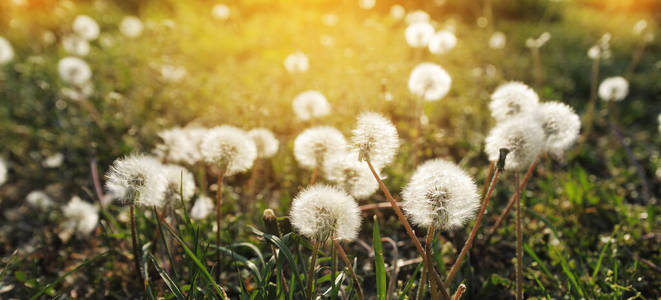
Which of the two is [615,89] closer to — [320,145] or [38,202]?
[320,145]

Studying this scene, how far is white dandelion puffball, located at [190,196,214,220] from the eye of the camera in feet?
8.02

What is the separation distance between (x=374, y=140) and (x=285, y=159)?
6.25 ft

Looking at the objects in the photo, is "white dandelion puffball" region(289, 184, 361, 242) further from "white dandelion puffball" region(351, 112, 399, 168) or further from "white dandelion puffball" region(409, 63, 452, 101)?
"white dandelion puffball" region(409, 63, 452, 101)

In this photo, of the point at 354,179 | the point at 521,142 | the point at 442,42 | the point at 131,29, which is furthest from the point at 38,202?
the point at 131,29

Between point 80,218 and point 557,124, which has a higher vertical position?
point 557,124

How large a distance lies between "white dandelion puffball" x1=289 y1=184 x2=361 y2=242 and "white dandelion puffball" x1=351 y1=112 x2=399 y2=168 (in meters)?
0.20

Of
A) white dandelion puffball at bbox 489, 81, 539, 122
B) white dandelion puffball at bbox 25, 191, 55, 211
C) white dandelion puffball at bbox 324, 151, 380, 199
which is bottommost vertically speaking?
white dandelion puffball at bbox 25, 191, 55, 211

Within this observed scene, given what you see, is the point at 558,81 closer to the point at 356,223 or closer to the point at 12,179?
the point at 356,223

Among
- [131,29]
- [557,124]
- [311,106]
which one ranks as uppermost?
[131,29]

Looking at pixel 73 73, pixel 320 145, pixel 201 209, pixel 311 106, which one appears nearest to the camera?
pixel 320 145

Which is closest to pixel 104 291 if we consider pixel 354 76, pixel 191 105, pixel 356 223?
pixel 356 223

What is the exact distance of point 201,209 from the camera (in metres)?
2.48

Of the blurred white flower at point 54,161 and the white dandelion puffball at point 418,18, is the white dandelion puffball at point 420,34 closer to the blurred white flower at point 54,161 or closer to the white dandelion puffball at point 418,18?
the white dandelion puffball at point 418,18

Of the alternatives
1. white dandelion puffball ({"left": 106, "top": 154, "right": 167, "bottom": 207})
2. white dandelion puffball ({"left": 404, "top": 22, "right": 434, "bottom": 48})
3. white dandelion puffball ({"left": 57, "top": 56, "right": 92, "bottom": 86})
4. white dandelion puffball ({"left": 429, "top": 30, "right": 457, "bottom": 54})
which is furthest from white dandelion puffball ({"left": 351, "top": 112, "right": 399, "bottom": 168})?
white dandelion puffball ({"left": 57, "top": 56, "right": 92, "bottom": 86})
